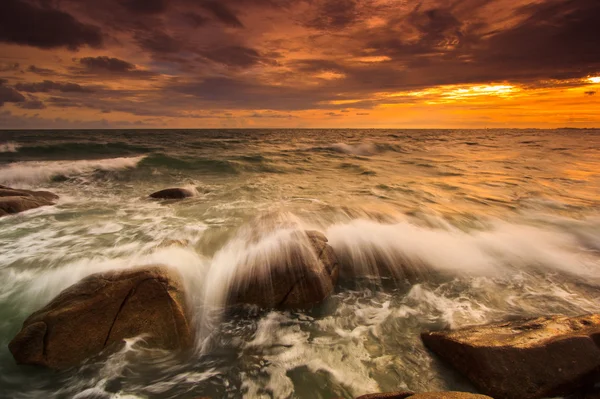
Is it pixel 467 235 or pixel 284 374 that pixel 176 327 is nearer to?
pixel 284 374

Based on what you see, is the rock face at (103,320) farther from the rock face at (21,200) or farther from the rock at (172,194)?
the rock at (172,194)

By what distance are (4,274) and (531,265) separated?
11.2 metres

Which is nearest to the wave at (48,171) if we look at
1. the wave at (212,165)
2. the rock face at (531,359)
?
the wave at (212,165)

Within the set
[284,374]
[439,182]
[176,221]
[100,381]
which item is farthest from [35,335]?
[439,182]

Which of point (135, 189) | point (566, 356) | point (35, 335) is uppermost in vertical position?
point (566, 356)

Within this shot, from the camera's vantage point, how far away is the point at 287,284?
5090mm

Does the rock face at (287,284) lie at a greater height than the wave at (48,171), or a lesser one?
greater

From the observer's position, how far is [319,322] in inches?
187

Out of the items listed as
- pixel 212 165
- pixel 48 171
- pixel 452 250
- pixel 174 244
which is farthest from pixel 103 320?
pixel 212 165

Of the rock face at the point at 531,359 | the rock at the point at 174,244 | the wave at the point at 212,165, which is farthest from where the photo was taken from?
the wave at the point at 212,165

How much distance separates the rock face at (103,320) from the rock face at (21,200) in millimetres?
7785

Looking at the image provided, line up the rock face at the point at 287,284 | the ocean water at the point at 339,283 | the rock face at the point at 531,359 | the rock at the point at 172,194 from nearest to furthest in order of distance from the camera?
the rock face at the point at 531,359, the ocean water at the point at 339,283, the rock face at the point at 287,284, the rock at the point at 172,194

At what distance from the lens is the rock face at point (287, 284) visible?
16.5 feet

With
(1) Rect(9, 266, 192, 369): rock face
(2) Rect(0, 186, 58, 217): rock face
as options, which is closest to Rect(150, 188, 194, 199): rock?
(2) Rect(0, 186, 58, 217): rock face
